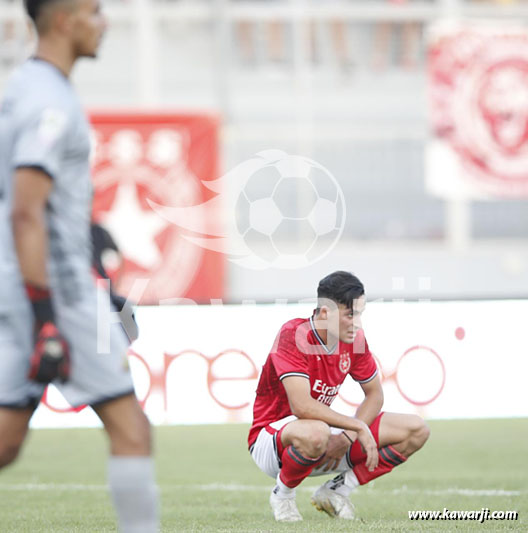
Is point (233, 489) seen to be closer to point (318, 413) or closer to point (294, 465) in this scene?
point (294, 465)

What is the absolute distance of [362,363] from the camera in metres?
5.62

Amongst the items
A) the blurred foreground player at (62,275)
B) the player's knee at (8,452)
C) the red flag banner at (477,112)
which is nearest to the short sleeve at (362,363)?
the blurred foreground player at (62,275)

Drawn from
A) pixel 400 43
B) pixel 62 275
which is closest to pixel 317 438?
pixel 62 275

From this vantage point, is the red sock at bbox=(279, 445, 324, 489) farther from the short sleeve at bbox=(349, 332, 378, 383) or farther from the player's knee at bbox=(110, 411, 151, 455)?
the player's knee at bbox=(110, 411, 151, 455)

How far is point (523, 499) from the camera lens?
20.8 feet

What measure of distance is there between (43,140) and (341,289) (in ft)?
7.23

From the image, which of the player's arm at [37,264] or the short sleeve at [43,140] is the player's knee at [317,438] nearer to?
the player's arm at [37,264]

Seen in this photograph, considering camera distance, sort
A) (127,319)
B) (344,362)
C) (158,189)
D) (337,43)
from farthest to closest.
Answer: (337,43) < (158,189) < (344,362) < (127,319)

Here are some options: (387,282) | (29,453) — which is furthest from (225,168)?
A: (29,453)

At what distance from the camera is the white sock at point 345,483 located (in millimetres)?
5629

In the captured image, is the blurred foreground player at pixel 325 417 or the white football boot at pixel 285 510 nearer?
the blurred foreground player at pixel 325 417

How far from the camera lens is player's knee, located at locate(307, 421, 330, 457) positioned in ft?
17.3

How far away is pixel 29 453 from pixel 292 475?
15.1ft

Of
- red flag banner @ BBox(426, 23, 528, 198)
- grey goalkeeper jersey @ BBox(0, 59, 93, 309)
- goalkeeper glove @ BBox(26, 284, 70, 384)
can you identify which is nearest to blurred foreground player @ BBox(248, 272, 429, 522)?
grey goalkeeper jersey @ BBox(0, 59, 93, 309)
